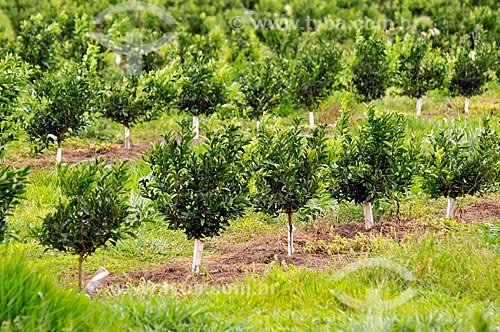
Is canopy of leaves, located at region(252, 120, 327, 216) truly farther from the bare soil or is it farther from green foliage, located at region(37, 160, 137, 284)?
green foliage, located at region(37, 160, 137, 284)

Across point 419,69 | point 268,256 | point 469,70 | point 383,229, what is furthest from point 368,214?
point 469,70

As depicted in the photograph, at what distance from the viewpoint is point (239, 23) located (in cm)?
2125

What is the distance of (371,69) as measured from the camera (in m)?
13.9

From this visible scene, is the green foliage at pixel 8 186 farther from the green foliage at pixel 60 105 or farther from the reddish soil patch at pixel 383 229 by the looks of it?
the green foliage at pixel 60 105

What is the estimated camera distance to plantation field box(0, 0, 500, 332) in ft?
18.3

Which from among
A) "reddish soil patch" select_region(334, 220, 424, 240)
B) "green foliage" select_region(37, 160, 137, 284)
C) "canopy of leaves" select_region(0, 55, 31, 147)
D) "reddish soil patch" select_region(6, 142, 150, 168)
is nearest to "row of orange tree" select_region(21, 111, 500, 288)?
"green foliage" select_region(37, 160, 137, 284)

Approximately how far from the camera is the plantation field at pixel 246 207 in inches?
219

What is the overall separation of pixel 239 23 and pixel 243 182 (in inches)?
575

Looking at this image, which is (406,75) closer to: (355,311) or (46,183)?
(46,183)

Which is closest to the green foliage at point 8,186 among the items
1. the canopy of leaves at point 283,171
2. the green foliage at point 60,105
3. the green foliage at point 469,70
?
the canopy of leaves at point 283,171

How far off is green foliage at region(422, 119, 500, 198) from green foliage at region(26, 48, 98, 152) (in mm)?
4731

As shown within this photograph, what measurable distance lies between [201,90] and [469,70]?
5.36 metres

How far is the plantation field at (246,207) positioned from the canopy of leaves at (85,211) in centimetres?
1

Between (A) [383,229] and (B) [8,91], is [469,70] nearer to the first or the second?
(A) [383,229]
